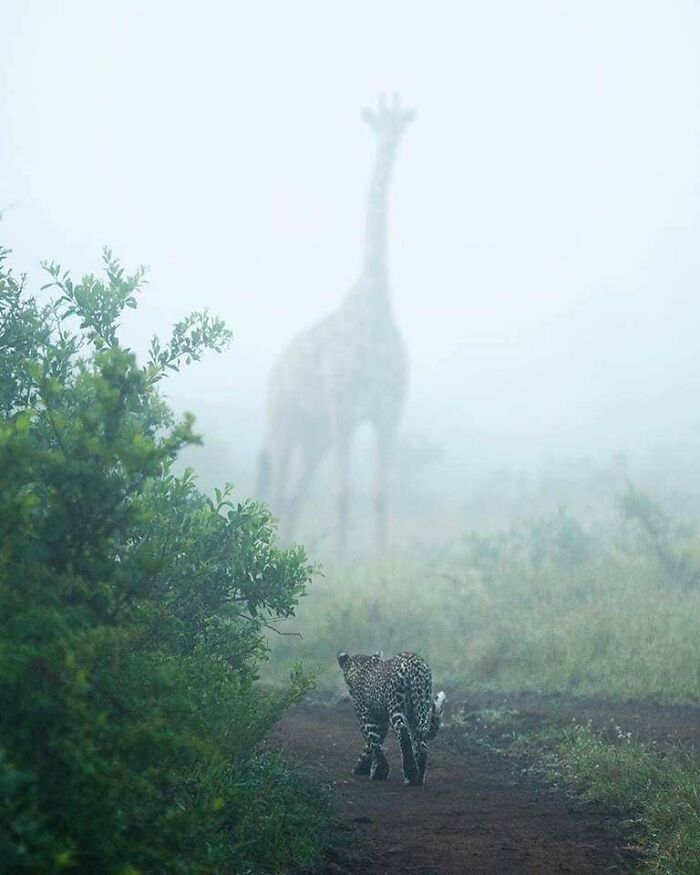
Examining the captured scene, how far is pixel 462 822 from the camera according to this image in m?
6.41

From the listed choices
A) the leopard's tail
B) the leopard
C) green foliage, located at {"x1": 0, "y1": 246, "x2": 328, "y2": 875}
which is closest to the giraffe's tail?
the leopard

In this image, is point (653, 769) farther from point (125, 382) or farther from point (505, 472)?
point (505, 472)

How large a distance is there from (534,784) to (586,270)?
6259 centimetres

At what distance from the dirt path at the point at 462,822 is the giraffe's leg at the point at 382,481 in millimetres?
10672

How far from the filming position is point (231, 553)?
7.16 meters

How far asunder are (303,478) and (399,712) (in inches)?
588

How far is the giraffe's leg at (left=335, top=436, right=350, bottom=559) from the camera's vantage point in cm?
1931

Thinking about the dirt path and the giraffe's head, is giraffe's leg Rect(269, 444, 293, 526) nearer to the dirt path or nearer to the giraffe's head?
the giraffe's head

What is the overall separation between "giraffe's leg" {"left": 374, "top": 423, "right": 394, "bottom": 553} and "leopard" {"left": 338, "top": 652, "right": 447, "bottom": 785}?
11.1 m

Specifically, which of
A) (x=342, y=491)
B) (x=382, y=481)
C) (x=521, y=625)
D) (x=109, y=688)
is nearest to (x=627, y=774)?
(x=109, y=688)

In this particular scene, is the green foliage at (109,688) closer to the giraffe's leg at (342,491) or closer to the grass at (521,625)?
the grass at (521,625)

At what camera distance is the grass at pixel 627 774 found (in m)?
5.51

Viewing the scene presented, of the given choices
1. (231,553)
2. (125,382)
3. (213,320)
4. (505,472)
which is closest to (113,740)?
(125,382)

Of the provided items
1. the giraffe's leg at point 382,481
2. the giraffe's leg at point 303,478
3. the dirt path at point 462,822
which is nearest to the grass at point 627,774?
the dirt path at point 462,822
